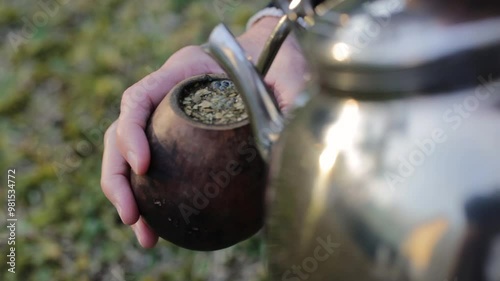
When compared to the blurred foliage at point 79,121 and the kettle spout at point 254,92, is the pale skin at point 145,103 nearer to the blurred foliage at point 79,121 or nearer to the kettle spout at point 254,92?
the kettle spout at point 254,92

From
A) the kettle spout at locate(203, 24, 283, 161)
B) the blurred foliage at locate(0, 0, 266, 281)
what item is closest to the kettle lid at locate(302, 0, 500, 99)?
the kettle spout at locate(203, 24, 283, 161)

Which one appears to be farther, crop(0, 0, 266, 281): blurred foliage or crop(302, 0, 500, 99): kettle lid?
crop(0, 0, 266, 281): blurred foliage

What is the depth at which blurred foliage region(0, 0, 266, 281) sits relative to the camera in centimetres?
186

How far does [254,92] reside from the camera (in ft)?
2.84

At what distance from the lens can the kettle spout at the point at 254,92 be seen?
854mm

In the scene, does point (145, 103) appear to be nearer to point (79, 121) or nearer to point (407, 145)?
point (407, 145)

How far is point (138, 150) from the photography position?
42.5 inches

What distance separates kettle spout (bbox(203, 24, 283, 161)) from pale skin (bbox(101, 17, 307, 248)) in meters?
0.21

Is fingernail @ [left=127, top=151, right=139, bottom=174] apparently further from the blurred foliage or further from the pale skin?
the blurred foliage

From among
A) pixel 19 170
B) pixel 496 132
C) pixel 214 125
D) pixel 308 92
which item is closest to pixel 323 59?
pixel 308 92

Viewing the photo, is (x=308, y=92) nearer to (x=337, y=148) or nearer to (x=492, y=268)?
(x=337, y=148)

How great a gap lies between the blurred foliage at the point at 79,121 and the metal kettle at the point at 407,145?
1121 millimetres

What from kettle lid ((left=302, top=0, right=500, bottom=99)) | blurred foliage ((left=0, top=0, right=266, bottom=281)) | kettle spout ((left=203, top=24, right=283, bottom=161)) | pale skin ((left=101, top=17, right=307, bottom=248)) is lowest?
blurred foliage ((left=0, top=0, right=266, bottom=281))

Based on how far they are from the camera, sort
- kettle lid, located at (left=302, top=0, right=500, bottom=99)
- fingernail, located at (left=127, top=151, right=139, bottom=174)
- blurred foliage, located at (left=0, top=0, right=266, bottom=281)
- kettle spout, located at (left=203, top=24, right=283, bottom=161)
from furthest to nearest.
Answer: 1. blurred foliage, located at (left=0, top=0, right=266, bottom=281)
2. fingernail, located at (left=127, top=151, right=139, bottom=174)
3. kettle spout, located at (left=203, top=24, right=283, bottom=161)
4. kettle lid, located at (left=302, top=0, right=500, bottom=99)
